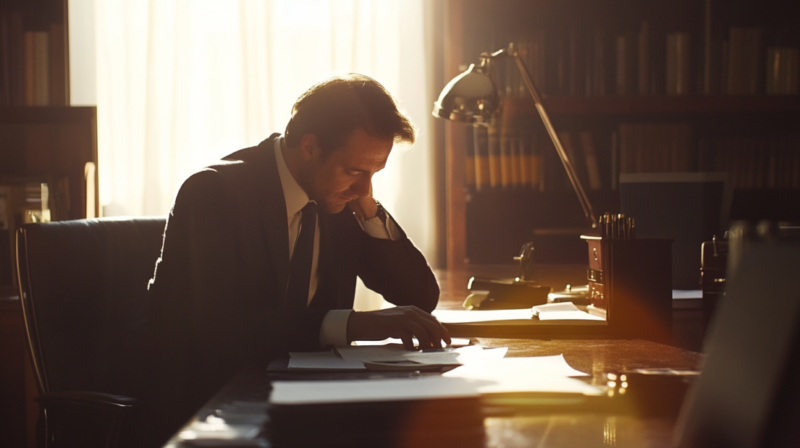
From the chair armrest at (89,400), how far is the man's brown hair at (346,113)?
2.24ft

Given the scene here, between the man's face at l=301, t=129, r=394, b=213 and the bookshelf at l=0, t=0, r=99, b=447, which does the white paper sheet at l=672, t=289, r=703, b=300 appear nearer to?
the man's face at l=301, t=129, r=394, b=213

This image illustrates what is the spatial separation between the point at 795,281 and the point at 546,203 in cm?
256

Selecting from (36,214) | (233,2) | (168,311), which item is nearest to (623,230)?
(168,311)

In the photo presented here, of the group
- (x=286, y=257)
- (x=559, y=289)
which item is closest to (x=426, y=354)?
(x=286, y=257)

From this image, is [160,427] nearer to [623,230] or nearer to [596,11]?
[623,230]

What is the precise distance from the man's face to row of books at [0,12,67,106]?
5.55ft

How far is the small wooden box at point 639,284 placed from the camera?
129 centimetres

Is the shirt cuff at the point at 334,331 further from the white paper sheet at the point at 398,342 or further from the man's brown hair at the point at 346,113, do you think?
the man's brown hair at the point at 346,113

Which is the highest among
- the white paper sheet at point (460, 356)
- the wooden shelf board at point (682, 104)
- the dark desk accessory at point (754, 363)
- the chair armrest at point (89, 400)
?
the wooden shelf board at point (682, 104)

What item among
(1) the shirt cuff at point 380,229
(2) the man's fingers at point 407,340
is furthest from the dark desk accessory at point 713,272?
(1) the shirt cuff at point 380,229

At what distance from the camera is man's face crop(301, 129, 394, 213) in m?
1.58

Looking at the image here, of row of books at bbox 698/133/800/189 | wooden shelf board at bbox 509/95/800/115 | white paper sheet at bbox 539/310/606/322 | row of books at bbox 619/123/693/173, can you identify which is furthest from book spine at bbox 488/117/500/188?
white paper sheet at bbox 539/310/606/322

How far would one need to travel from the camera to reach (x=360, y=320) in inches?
45.6

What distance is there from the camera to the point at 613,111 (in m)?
2.85
